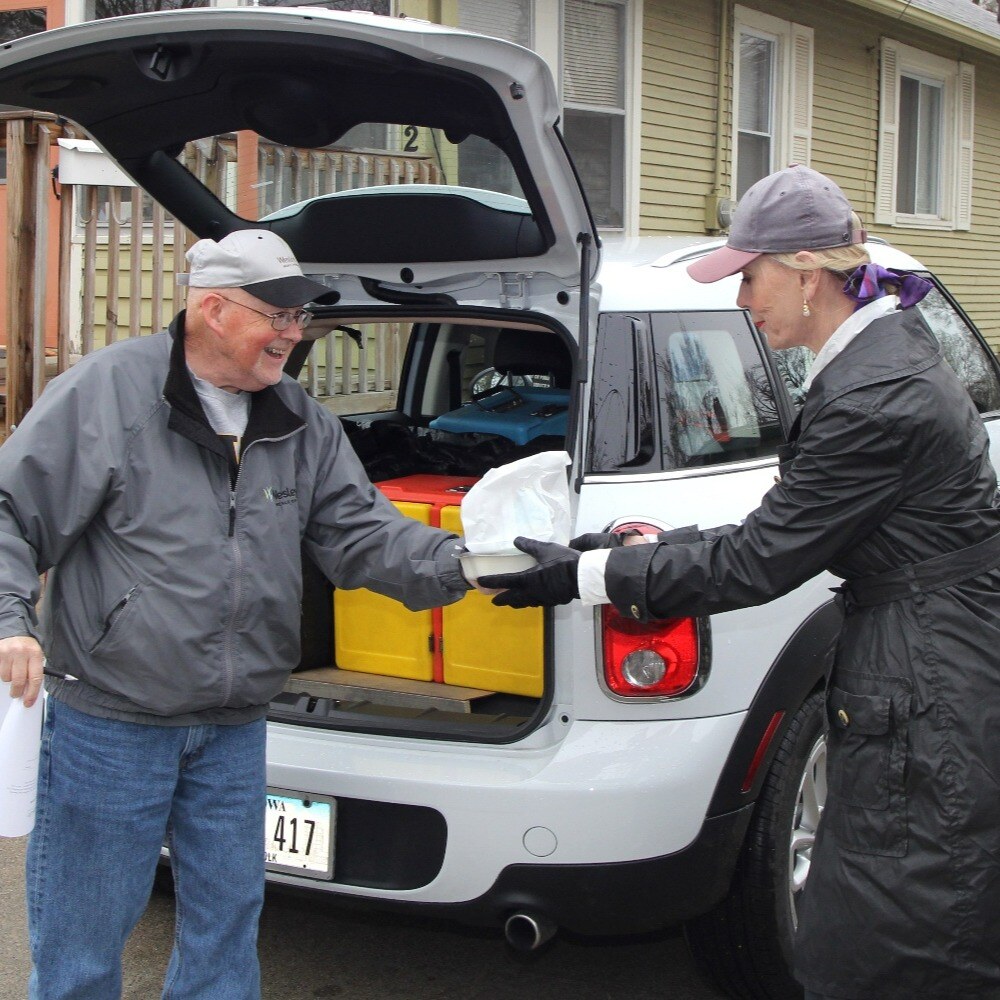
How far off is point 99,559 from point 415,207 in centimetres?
135

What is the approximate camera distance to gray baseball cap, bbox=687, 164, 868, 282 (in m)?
2.40

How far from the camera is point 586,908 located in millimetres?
2904

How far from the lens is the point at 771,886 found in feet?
10.2

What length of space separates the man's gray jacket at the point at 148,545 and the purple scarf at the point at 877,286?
1197 millimetres

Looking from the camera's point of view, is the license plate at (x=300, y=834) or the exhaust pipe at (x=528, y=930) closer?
the exhaust pipe at (x=528, y=930)

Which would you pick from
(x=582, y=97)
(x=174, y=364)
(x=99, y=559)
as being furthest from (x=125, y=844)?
(x=582, y=97)

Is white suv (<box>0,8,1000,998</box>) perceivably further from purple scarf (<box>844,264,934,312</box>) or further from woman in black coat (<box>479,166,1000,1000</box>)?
purple scarf (<box>844,264,934,312</box>)

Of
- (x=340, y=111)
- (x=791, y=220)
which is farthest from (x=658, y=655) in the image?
(x=340, y=111)

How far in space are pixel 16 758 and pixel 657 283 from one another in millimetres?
1884

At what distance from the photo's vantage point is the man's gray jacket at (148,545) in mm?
2494

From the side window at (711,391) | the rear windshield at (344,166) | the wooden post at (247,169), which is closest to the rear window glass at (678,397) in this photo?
the side window at (711,391)

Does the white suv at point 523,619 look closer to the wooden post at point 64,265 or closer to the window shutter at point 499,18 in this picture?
the wooden post at point 64,265

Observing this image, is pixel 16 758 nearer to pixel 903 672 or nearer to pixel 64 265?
pixel 903 672

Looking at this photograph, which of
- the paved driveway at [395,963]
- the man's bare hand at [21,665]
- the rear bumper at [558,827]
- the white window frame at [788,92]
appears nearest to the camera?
the man's bare hand at [21,665]
